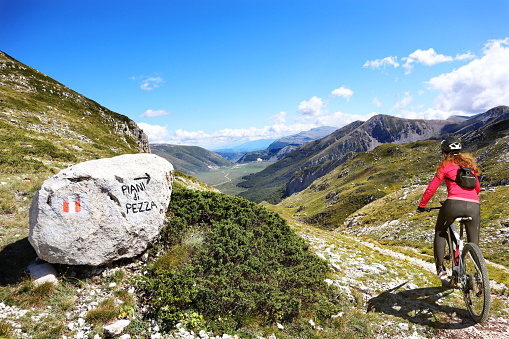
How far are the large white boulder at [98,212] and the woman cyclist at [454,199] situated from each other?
11327 millimetres

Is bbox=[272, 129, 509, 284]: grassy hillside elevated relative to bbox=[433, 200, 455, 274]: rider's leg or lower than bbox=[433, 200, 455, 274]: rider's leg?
lower

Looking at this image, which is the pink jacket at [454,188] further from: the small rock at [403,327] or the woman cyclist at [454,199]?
the small rock at [403,327]

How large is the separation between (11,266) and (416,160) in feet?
567

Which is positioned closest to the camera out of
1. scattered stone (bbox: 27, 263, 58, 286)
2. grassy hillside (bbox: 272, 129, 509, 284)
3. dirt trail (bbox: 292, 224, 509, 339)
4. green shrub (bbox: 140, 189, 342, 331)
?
green shrub (bbox: 140, 189, 342, 331)

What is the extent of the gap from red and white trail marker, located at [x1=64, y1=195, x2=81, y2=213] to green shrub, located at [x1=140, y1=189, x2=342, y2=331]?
3.68 meters

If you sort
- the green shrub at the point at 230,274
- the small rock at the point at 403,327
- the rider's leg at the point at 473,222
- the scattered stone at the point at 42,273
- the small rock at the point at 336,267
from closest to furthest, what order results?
the rider's leg at the point at 473,222 → the green shrub at the point at 230,274 → the scattered stone at the point at 42,273 → the small rock at the point at 403,327 → the small rock at the point at 336,267

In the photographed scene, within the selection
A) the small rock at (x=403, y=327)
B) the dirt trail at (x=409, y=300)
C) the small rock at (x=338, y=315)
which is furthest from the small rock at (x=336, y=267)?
the small rock at (x=403, y=327)

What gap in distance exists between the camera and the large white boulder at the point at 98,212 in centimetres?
768

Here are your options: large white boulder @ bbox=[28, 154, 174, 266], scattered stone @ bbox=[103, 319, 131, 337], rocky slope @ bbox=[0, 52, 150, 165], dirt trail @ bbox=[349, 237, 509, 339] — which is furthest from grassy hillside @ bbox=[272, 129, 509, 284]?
rocky slope @ bbox=[0, 52, 150, 165]

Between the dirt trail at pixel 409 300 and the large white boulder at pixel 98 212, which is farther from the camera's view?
the large white boulder at pixel 98 212

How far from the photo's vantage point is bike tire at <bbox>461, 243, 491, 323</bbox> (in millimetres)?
6234

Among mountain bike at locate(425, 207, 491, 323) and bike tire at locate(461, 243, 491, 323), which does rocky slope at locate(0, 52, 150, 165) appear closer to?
mountain bike at locate(425, 207, 491, 323)

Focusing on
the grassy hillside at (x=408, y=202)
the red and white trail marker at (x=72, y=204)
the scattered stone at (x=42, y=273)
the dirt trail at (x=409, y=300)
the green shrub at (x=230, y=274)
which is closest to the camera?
the green shrub at (x=230, y=274)

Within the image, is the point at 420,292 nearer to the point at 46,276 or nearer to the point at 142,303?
the point at 142,303
